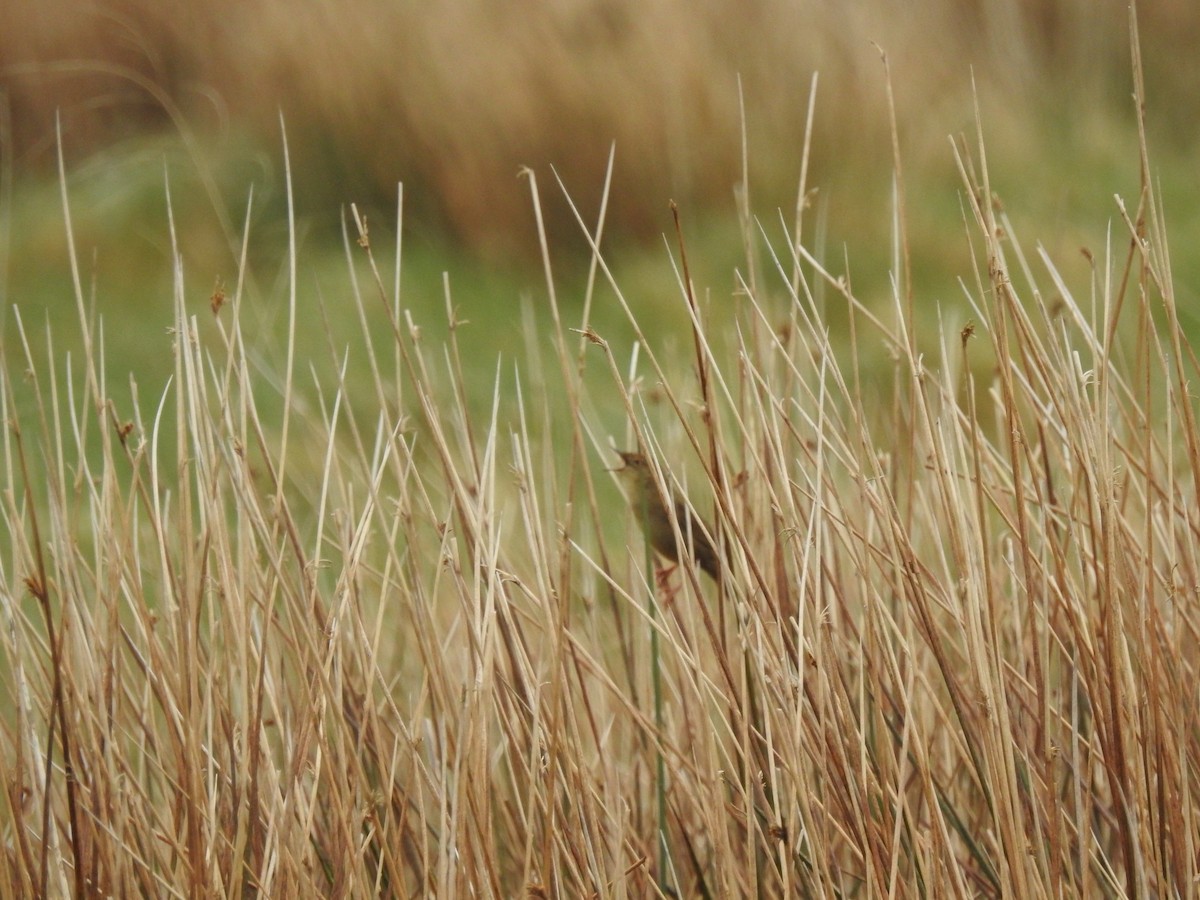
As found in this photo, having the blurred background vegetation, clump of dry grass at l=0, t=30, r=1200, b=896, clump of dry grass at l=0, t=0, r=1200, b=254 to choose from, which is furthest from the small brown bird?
clump of dry grass at l=0, t=0, r=1200, b=254

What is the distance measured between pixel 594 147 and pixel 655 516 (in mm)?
1766

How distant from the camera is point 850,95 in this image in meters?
2.25

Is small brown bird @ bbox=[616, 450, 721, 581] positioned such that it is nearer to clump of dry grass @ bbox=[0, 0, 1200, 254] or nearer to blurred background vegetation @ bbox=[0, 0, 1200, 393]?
blurred background vegetation @ bbox=[0, 0, 1200, 393]

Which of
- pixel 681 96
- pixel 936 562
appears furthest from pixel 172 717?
pixel 681 96

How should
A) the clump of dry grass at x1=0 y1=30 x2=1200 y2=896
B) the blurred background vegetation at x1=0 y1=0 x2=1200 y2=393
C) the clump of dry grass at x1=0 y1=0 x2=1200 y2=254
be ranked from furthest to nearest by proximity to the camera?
1. the clump of dry grass at x1=0 y1=0 x2=1200 y2=254
2. the blurred background vegetation at x1=0 y1=0 x2=1200 y2=393
3. the clump of dry grass at x1=0 y1=30 x2=1200 y2=896

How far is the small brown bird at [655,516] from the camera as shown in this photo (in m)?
0.52

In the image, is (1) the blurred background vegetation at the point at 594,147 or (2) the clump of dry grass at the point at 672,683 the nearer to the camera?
(2) the clump of dry grass at the point at 672,683

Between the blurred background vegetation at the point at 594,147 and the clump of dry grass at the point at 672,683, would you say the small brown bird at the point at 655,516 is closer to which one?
the clump of dry grass at the point at 672,683

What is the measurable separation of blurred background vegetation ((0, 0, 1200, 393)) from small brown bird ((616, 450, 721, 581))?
1256 millimetres

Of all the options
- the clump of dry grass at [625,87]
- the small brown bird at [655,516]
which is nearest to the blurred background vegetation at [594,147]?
the clump of dry grass at [625,87]

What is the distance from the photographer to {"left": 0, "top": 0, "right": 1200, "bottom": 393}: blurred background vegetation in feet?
6.78

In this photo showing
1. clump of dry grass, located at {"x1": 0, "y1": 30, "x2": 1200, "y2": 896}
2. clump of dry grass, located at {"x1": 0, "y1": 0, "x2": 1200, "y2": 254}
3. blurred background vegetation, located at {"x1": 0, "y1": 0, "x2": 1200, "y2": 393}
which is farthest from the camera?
clump of dry grass, located at {"x1": 0, "y1": 0, "x2": 1200, "y2": 254}

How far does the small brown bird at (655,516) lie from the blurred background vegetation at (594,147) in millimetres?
1256

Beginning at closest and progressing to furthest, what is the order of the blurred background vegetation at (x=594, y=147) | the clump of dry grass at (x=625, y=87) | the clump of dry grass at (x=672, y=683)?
Answer: the clump of dry grass at (x=672, y=683) < the blurred background vegetation at (x=594, y=147) < the clump of dry grass at (x=625, y=87)
